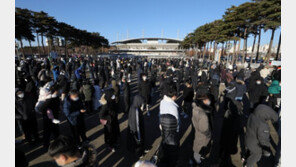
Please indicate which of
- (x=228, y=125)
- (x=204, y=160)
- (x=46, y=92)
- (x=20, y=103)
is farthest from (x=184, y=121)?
(x=20, y=103)

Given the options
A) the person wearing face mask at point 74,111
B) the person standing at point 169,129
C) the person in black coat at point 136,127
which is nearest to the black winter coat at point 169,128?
the person standing at point 169,129

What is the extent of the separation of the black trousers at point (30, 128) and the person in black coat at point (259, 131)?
213 inches

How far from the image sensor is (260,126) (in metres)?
2.73

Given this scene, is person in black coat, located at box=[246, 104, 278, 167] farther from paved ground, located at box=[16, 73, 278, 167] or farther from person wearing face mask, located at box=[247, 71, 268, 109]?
person wearing face mask, located at box=[247, 71, 268, 109]

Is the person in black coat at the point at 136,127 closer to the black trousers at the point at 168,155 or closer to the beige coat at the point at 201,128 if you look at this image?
the black trousers at the point at 168,155

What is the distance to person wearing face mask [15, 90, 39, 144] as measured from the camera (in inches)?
148

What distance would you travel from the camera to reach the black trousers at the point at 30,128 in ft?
13.4

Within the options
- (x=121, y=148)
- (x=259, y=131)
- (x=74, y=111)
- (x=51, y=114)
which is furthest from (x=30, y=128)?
(x=259, y=131)

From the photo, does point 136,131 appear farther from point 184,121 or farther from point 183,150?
point 184,121

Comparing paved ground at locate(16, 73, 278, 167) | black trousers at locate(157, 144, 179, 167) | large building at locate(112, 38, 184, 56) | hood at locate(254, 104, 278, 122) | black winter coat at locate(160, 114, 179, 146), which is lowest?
Result: paved ground at locate(16, 73, 278, 167)

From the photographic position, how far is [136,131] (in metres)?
3.47

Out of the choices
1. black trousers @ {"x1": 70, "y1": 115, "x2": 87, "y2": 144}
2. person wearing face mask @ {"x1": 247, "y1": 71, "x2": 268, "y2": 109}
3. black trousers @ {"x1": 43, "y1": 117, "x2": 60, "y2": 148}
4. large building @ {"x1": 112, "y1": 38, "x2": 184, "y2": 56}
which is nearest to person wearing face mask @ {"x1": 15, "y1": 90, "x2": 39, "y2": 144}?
black trousers @ {"x1": 43, "y1": 117, "x2": 60, "y2": 148}

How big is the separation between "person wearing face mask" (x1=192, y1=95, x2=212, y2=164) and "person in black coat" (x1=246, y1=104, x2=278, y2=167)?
2.67 ft

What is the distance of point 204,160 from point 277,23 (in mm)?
25224
